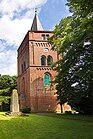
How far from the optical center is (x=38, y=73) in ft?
165

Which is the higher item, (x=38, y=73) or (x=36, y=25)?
(x=36, y=25)

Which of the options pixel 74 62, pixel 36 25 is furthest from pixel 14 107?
pixel 36 25

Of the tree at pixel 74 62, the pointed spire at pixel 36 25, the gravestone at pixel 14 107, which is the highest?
the pointed spire at pixel 36 25

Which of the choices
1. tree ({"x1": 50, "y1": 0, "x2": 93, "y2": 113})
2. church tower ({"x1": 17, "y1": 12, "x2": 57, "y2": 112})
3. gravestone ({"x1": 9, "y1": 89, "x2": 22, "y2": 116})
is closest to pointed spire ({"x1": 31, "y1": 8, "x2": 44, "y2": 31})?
church tower ({"x1": 17, "y1": 12, "x2": 57, "y2": 112})

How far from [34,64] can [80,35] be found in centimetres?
2532

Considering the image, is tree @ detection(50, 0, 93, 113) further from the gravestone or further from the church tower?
the church tower

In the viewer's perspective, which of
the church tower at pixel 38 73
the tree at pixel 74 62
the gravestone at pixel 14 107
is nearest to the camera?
the tree at pixel 74 62

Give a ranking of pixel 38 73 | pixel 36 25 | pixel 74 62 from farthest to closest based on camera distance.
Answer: pixel 36 25
pixel 38 73
pixel 74 62

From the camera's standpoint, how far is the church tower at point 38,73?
49.2m

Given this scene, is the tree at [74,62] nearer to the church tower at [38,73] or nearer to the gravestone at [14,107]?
the gravestone at [14,107]

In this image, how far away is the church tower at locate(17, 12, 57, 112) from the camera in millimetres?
49188

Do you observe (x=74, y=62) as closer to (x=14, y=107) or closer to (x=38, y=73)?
(x=14, y=107)

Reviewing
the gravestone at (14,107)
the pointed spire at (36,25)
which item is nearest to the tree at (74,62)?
the gravestone at (14,107)

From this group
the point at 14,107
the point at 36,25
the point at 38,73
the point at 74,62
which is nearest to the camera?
the point at 74,62
